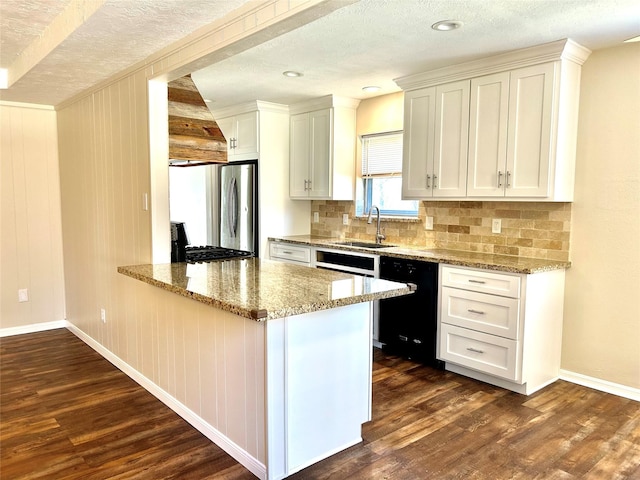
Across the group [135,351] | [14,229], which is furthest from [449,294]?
[14,229]

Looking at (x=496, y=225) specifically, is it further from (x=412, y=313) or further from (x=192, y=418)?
(x=192, y=418)

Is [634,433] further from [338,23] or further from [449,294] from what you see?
[338,23]

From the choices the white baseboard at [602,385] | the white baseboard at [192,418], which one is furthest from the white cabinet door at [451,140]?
the white baseboard at [192,418]

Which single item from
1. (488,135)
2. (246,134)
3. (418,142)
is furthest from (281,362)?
(246,134)

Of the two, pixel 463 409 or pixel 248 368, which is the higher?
pixel 248 368

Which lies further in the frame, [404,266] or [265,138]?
[265,138]

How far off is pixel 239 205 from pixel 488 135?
8.69 ft

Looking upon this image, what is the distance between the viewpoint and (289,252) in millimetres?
4703

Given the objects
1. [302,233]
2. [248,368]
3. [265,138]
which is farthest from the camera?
[302,233]

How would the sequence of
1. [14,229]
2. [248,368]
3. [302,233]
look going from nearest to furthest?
[248,368] < [14,229] < [302,233]

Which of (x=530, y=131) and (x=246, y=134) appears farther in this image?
(x=246, y=134)

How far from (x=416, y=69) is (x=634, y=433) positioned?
8.98ft

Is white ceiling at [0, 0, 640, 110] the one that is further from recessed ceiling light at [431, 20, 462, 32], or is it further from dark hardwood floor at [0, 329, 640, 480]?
dark hardwood floor at [0, 329, 640, 480]

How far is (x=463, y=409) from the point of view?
2.91m
